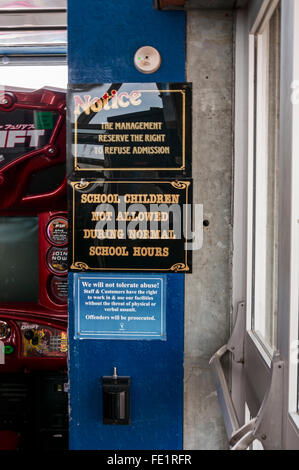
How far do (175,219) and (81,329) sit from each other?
0.68 m

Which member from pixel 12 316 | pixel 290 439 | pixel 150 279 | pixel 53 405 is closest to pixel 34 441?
pixel 53 405

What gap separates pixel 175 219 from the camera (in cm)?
223

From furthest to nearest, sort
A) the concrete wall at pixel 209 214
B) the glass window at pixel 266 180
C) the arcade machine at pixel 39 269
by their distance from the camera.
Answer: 1. the arcade machine at pixel 39 269
2. the concrete wall at pixel 209 214
3. the glass window at pixel 266 180

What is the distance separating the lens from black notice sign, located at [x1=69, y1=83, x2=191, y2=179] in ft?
7.25

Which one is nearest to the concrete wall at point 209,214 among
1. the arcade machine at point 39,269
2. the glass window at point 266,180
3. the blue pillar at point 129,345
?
the blue pillar at point 129,345

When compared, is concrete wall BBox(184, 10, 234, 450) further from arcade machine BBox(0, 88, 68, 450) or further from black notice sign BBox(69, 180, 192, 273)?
arcade machine BBox(0, 88, 68, 450)

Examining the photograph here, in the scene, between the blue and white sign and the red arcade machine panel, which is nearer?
the blue and white sign

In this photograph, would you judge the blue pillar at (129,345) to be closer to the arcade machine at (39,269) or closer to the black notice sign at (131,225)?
the black notice sign at (131,225)

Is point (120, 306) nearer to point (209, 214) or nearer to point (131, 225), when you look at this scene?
point (131, 225)

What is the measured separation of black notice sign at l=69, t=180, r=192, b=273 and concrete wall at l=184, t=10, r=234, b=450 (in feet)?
0.30

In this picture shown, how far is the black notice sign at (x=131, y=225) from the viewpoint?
2.23m

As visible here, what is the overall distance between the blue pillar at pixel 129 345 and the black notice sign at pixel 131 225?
12cm

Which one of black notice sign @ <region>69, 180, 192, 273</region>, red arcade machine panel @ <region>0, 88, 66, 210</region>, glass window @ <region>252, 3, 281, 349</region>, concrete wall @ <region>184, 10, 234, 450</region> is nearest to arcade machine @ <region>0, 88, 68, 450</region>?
red arcade machine panel @ <region>0, 88, 66, 210</region>

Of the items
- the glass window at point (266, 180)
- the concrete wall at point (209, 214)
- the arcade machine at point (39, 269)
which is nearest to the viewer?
the glass window at point (266, 180)
